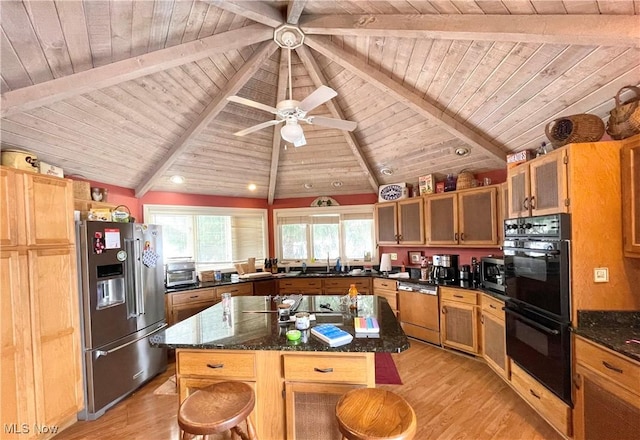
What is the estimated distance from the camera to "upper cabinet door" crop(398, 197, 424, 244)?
4.23m

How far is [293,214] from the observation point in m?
5.37

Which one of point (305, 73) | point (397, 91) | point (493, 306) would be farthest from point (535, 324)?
point (305, 73)

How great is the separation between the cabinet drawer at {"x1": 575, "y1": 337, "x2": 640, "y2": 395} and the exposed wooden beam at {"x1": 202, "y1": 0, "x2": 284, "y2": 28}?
10.3ft

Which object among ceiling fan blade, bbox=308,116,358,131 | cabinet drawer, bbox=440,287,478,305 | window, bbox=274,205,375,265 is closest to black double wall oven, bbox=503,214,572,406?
cabinet drawer, bbox=440,287,478,305

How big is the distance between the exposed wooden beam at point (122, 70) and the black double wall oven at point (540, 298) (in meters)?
2.71

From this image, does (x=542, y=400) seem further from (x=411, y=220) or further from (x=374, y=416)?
(x=411, y=220)

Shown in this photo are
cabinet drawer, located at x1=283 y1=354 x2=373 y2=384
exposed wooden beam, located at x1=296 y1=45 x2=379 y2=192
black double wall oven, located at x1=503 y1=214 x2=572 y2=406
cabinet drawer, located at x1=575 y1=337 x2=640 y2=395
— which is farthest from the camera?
exposed wooden beam, located at x1=296 y1=45 x2=379 y2=192

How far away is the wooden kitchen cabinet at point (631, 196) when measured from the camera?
1819 millimetres

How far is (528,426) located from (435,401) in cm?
70

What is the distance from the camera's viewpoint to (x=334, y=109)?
3.39m

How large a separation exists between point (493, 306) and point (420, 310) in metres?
1.08

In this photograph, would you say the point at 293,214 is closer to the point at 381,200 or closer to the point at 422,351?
the point at 381,200

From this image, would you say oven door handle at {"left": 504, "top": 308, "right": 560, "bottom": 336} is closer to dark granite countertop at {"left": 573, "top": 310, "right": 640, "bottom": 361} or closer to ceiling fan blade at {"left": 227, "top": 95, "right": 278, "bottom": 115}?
dark granite countertop at {"left": 573, "top": 310, "right": 640, "bottom": 361}

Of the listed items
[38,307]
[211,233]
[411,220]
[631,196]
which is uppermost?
[631,196]
